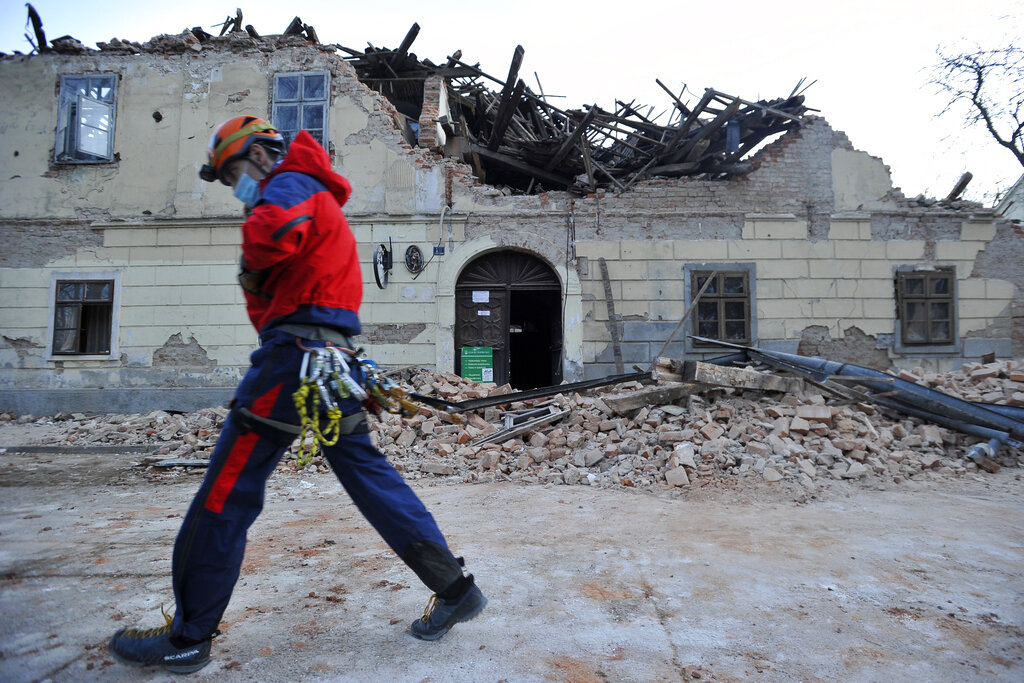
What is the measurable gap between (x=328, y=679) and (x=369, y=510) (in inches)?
18.8

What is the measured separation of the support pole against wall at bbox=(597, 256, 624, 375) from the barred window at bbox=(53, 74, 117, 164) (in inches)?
341

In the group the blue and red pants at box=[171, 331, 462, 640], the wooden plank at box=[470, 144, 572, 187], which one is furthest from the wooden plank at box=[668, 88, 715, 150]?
the blue and red pants at box=[171, 331, 462, 640]

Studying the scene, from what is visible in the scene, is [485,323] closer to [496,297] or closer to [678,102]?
[496,297]

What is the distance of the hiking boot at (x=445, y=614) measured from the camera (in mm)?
1955

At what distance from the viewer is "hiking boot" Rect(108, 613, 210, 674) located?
1726mm

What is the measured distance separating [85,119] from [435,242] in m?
6.36

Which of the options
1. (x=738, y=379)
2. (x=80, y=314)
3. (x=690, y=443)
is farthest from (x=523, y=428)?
(x=80, y=314)

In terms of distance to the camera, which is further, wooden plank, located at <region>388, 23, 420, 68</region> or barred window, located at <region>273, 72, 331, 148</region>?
wooden plank, located at <region>388, 23, 420, 68</region>

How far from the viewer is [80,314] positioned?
10.4 m

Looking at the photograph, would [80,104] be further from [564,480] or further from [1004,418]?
[1004,418]

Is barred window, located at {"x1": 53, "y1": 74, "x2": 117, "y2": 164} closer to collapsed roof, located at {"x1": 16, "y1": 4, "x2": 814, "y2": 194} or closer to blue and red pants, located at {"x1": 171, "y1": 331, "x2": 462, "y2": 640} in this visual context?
collapsed roof, located at {"x1": 16, "y1": 4, "x2": 814, "y2": 194}

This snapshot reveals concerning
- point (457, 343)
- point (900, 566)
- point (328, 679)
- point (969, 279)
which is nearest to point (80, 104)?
point (457, 343)

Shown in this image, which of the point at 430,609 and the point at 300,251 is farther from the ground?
the point at 300,251

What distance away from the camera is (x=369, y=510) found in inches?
76.6
